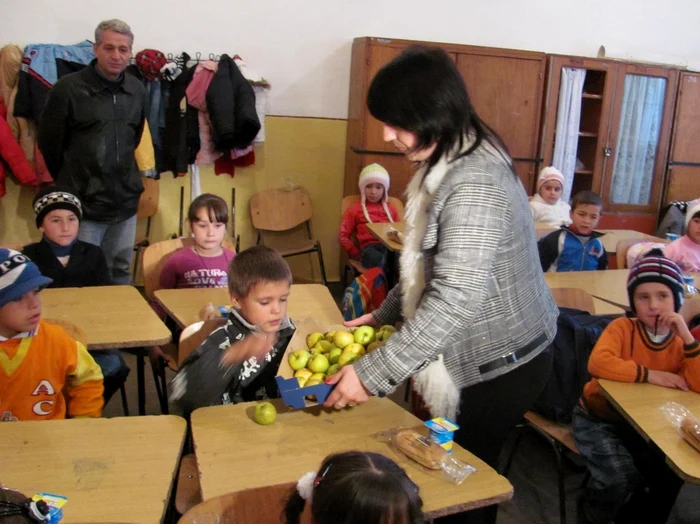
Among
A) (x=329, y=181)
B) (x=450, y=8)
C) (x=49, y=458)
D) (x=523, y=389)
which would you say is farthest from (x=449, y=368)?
(x=450, y=8)

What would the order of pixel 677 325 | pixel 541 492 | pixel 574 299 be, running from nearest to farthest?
pixel 677 325 → pixel 541 492 → pixel 574 299

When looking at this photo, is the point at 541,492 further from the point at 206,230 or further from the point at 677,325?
the point at 206,230

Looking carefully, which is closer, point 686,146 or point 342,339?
point 342,339

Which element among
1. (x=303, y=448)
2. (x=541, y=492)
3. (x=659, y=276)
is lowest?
(x=541, y=492)

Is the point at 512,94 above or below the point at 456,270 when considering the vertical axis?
above

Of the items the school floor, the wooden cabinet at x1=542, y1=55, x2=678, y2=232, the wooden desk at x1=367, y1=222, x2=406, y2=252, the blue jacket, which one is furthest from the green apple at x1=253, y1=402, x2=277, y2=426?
the wooden cabinet at x1=542, y1=55, x2=678, y2=232

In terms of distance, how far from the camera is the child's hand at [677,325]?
7.00 feet

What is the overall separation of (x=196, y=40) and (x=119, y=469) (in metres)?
4.34

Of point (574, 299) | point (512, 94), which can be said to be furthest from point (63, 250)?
point (512, 94)

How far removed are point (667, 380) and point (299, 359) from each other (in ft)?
3.92

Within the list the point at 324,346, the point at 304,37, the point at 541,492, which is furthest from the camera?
the point at 304,37

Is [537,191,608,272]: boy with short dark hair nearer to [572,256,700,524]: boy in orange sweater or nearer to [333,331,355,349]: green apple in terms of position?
[572,256,700,524]: boy in orange sweater

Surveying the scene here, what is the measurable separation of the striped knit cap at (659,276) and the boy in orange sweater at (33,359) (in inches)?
76.8

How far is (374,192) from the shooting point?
5055 millimetres
